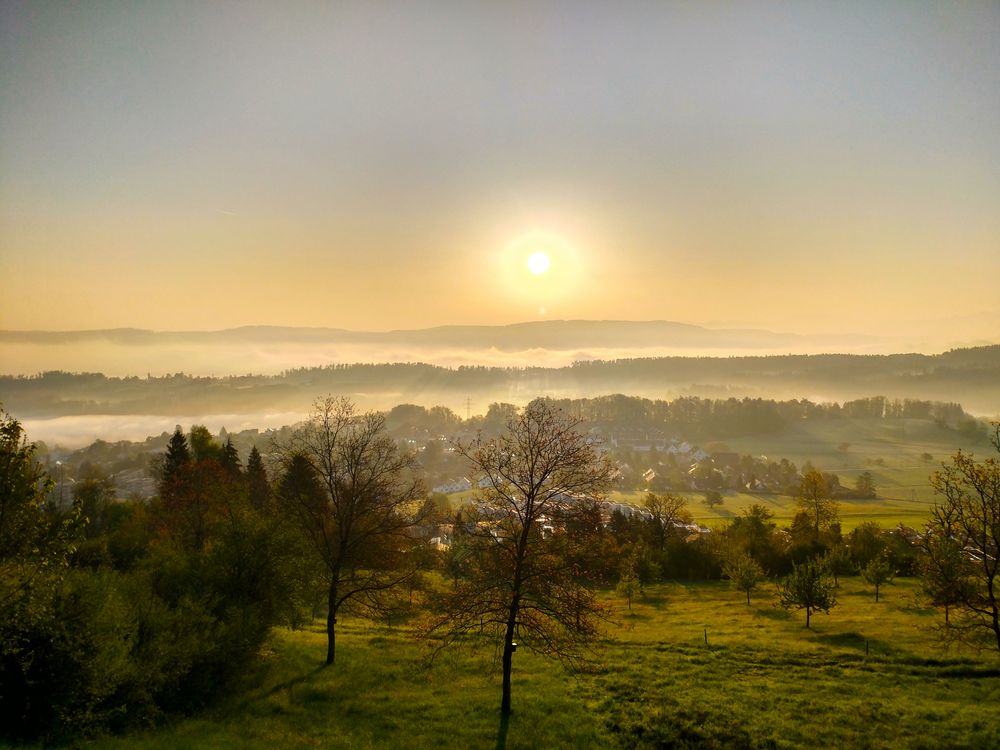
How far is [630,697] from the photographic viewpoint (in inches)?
796

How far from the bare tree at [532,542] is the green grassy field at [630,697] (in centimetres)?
273

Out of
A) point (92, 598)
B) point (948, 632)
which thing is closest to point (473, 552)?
point (92, 598)

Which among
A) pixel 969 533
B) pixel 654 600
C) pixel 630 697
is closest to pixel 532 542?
pixel 630 697

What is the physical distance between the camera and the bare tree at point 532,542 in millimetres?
17219

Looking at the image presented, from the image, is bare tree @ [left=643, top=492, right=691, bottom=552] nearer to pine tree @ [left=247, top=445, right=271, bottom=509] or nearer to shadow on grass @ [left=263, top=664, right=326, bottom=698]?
Answer: pine tree @ [left=247, top=445, right=271, bottom=509]

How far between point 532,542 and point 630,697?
25.6 ft

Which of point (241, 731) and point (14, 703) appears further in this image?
point (241, 731)

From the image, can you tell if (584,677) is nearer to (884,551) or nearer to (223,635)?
(223,635)

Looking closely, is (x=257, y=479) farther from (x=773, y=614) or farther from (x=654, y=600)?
(x=773, y=614)

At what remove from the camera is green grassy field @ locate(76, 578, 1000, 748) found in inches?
659

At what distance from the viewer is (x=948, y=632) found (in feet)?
78.4

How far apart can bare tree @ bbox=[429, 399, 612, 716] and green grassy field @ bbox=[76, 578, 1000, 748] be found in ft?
8.97

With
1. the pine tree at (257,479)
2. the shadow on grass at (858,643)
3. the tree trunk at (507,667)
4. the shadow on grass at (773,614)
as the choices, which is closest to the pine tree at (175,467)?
the pine tree at (257,479)

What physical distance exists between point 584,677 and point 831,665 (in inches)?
486
